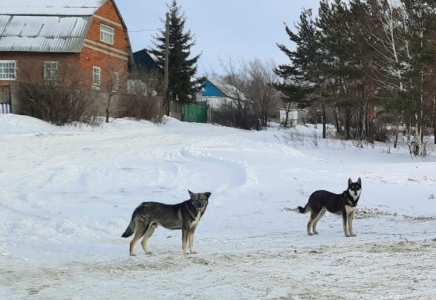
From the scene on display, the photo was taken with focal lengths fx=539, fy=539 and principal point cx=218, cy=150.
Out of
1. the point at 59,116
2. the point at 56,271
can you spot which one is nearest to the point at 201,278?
the point at 56,271

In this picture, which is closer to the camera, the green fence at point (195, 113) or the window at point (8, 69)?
the window at point (8, 69)

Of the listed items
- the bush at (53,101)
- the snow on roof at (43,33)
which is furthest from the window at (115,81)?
the bush at (53,101)

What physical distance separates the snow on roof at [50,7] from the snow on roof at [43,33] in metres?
0.55

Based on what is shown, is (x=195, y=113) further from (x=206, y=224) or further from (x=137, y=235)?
(x=137, y=235)

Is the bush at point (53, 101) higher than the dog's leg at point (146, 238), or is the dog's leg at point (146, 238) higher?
the bush at point (53, 101)

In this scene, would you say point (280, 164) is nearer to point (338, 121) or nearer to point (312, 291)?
point (312, 291)

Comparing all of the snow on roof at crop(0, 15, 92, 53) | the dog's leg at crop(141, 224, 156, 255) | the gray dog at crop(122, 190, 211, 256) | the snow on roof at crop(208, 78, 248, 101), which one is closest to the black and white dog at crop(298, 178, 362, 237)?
the gray dog at crop(122, 190, 211, 256)

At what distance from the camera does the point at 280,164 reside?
64.5ft

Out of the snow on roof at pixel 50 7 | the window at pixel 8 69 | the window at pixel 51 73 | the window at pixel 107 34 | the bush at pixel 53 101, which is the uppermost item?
the snow on roof at pixel 50 7

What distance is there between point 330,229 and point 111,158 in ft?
31.8

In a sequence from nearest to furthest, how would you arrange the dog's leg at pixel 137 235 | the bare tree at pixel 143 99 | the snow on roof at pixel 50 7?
the dog's leg at pixel 137 235 < the bare tree at pixel 143 99 < the snow on roof at pixel 50 7

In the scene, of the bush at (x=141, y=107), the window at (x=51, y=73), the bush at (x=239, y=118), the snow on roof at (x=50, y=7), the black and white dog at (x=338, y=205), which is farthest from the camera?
the bush at (x=239, y=118)

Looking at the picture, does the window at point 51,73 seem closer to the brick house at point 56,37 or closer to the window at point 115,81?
the window at point 115,81

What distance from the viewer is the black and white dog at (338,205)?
1019 cm
